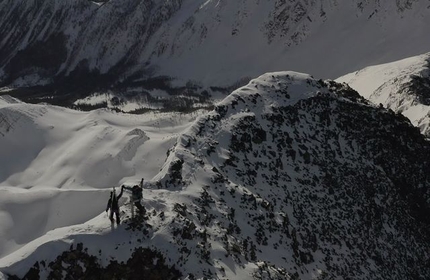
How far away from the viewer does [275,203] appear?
32375mm

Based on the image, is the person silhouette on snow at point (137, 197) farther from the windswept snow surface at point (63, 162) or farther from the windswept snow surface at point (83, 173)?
the windswept snow surface at point (63, 162)

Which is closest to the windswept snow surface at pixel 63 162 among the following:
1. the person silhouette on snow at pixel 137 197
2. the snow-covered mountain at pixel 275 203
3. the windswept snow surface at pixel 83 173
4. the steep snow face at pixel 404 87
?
the windswept snow surface at pixel 83 173

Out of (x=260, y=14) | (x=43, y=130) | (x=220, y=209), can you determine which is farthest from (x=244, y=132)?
(x=260, y=14)

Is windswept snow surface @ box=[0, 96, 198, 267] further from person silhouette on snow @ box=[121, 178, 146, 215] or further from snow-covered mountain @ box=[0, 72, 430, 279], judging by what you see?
person silhouette on snow @ box=[121, 178, 146, 215]

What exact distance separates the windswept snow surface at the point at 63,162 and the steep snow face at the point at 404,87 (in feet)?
111

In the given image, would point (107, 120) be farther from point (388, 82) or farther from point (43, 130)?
point (388, 82)

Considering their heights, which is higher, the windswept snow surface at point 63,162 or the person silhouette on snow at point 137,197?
the person silhouette on snow at point 137,197

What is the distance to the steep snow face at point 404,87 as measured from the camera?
68.5 metres

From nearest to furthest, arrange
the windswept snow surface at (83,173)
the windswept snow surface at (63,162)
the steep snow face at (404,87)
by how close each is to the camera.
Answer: the windswept snow surface at (83,173) → the windswept snow surface at (63,162) → the steep snow face at (404,87)

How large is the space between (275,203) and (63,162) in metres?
42.5

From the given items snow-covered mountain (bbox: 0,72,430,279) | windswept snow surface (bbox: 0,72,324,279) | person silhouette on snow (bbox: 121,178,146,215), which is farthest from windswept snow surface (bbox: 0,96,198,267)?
person silhouette on snow (bbox: 121,178,146,215)

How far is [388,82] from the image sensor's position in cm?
8669

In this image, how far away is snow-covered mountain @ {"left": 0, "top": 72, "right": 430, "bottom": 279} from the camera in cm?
2216

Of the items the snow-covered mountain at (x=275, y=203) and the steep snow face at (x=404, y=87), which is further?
the steep snow face at (x=404, y=87)
